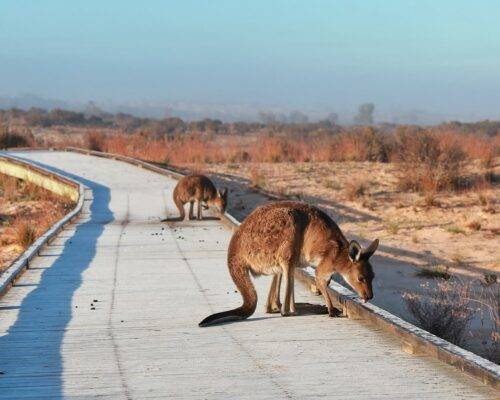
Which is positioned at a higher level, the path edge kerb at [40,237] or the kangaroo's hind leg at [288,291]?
the kangaroo's hind leg at [288,291]

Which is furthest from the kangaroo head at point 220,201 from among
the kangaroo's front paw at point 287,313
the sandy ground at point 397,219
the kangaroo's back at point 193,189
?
the kangaroo's front paw at point 287,313

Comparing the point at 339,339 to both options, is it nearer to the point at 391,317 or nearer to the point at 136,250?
the point at 391,317

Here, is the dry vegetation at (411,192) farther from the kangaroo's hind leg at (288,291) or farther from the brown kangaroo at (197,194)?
the brown kangaroo at (197,194)

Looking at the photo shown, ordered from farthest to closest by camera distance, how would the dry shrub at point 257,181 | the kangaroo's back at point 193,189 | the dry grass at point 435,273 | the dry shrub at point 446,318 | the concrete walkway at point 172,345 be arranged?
1. the dry shrub at point 257,181
2. the kangaroo's back at point 193,189
3. the dry grass at point 435,273
4. the dry shrub at point 446,318
5. the concrete walkway at point 172,345

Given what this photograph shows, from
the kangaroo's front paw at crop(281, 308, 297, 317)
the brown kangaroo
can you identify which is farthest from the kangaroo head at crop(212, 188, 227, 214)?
the kangaroo's front paw at crop(281, 308, 297, 317)

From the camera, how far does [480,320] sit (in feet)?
36.6

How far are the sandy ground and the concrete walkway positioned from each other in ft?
7.98

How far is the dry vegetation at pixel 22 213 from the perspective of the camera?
53.2 ft

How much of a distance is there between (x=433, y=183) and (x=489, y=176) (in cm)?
239

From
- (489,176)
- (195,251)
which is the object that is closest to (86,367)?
(195,251)

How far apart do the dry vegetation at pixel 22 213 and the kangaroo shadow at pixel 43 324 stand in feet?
5.55

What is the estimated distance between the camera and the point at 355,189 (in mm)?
24125

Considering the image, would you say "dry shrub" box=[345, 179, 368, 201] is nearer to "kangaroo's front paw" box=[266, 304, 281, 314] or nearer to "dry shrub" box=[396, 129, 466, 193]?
"dry shrub" box=[396, 129, 466, 193]

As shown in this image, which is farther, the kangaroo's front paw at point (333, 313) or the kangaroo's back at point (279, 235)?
the kangaroo's front paw at point (333, 313)
